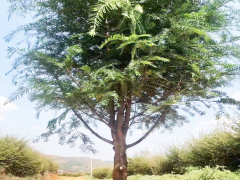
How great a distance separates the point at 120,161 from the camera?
3.11 metres

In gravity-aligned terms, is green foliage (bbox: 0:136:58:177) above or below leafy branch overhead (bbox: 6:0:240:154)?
below

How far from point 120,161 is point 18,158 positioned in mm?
3731

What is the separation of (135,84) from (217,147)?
3.27 m

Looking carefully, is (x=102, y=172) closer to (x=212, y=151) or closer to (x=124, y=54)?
(x=212, y=151)

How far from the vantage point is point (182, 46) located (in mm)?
2359

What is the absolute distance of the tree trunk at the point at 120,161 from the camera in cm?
309

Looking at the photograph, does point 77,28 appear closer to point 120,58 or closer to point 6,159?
point 120,58

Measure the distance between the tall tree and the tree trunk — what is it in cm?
1

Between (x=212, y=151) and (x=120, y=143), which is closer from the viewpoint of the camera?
(x=120, y=143)

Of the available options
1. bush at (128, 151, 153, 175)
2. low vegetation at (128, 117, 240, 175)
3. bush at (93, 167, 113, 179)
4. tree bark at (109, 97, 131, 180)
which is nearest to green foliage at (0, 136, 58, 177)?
bush at (93, 167, 113, 179)

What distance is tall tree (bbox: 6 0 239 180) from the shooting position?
7.21 feet

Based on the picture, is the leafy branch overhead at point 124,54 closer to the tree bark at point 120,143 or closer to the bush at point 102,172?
the tree bark at point 120,143

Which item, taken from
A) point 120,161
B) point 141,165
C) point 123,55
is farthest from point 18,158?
point 123,55

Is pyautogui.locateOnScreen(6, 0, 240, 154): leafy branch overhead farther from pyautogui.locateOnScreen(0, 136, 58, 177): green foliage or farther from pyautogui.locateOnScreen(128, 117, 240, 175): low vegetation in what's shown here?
pyautogui.locateOnScreen(0, 136, 58, 177): green foliage
